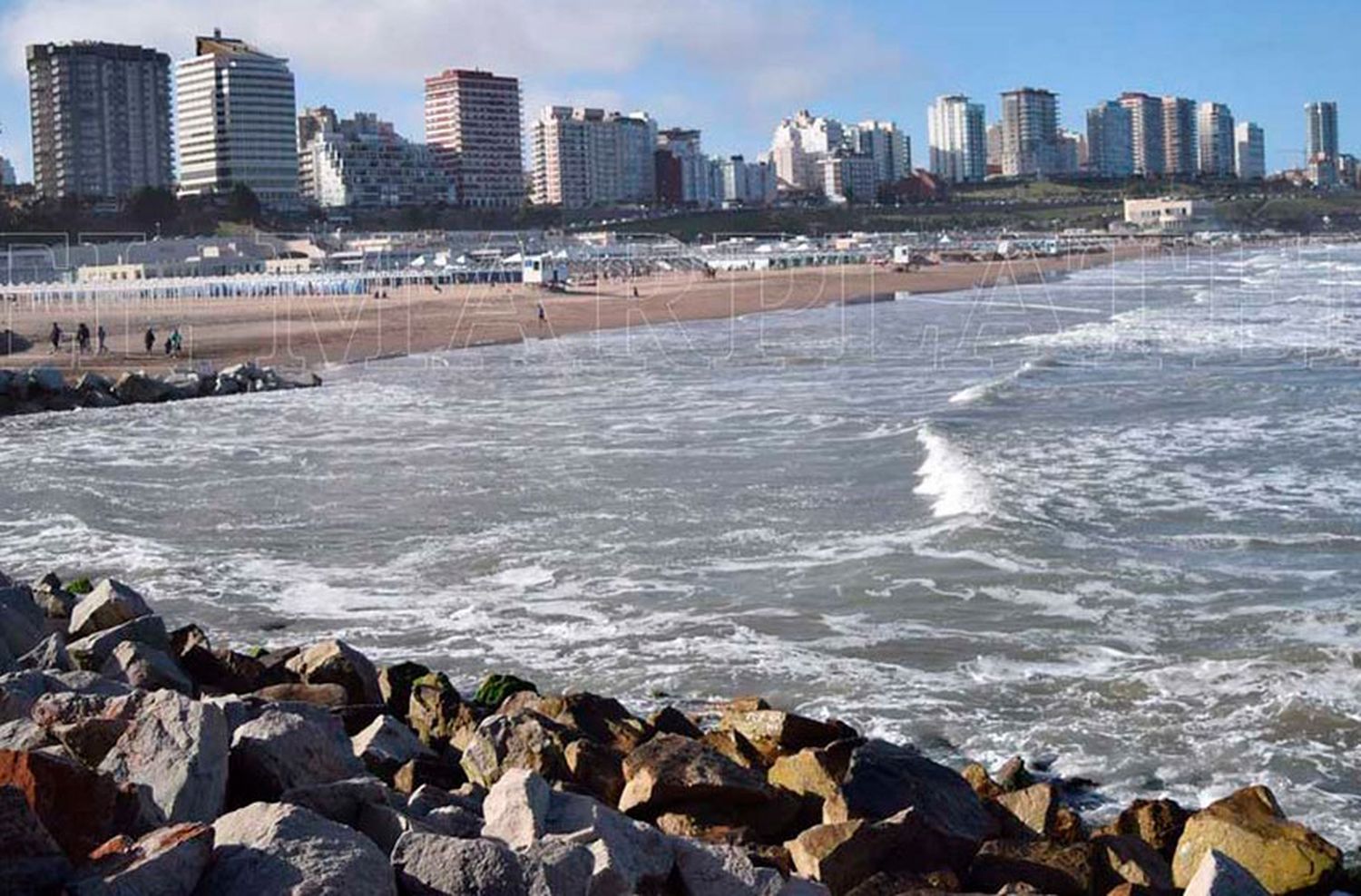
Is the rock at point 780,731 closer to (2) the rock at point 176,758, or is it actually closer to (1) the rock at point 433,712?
(1) the rock at point 433,712

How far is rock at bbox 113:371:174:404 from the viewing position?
2823 centimetres

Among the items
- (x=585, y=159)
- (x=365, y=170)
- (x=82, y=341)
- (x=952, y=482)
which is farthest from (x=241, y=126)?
(x=952, y=482)

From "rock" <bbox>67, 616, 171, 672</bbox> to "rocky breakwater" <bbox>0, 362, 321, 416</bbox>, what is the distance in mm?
20144

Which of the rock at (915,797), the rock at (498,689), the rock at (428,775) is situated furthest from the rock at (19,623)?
the rock at (915,797)

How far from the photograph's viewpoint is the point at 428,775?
621cm

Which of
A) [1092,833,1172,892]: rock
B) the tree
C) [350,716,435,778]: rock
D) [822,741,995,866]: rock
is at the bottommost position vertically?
[1092,833,1172,892]: rock

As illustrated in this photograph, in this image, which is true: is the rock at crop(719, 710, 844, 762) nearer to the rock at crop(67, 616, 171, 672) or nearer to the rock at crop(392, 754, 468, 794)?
the rock at crop(392, 754, 468, 794)

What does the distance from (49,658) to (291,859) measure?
4153 mm

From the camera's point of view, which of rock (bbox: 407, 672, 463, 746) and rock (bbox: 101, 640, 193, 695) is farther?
rock (bbox: 101, 640, 193, 695)

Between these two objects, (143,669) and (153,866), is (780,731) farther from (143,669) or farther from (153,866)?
(153,866)

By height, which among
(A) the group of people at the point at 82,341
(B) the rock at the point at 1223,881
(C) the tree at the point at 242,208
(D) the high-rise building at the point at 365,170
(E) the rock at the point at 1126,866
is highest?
(D) the high-rise building at the point at 365,170

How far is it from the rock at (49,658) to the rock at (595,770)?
2658 millimetres

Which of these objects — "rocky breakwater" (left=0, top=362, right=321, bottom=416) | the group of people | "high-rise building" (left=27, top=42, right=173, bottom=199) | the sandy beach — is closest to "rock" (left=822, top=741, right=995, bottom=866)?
"rocky breakwater" (left=0, top=362, right=321, bottom=416)

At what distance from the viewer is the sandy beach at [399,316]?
38438 millimetres
